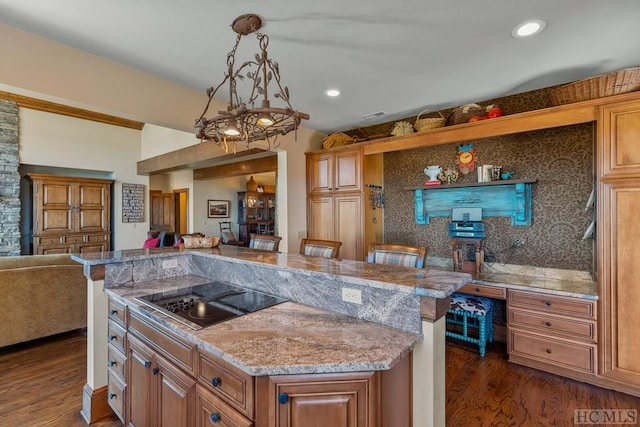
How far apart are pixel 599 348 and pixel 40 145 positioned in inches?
350

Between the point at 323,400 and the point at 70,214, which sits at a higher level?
the point at 70,214

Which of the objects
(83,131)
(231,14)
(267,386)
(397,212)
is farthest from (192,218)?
(267,386)

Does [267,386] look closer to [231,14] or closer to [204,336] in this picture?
[204,336]

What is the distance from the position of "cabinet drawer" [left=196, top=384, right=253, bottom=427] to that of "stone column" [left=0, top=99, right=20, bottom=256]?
263 inches

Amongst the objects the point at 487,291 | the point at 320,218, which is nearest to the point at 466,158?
the point at 487,291

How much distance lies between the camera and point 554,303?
257cm

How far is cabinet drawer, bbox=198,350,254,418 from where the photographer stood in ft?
3.72

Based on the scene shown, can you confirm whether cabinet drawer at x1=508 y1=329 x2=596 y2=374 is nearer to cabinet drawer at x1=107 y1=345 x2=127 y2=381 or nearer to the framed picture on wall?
cabinet drawer at x1=107 y1=345 x2=127 y2=381

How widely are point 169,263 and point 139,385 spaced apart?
926mm

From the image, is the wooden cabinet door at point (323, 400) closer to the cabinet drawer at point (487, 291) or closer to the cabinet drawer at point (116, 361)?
the cabinet drawer at point (116, 361)

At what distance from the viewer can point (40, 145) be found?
5.98 meters

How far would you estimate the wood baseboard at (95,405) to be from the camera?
2.06 meters

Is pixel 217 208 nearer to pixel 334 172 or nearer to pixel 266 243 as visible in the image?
pixel 334 172

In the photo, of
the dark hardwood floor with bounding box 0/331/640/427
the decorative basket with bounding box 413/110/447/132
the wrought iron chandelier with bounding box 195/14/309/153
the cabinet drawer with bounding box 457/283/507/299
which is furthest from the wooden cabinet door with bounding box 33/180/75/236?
A: the cabinet drawer with bounding box 457/283/507/299
